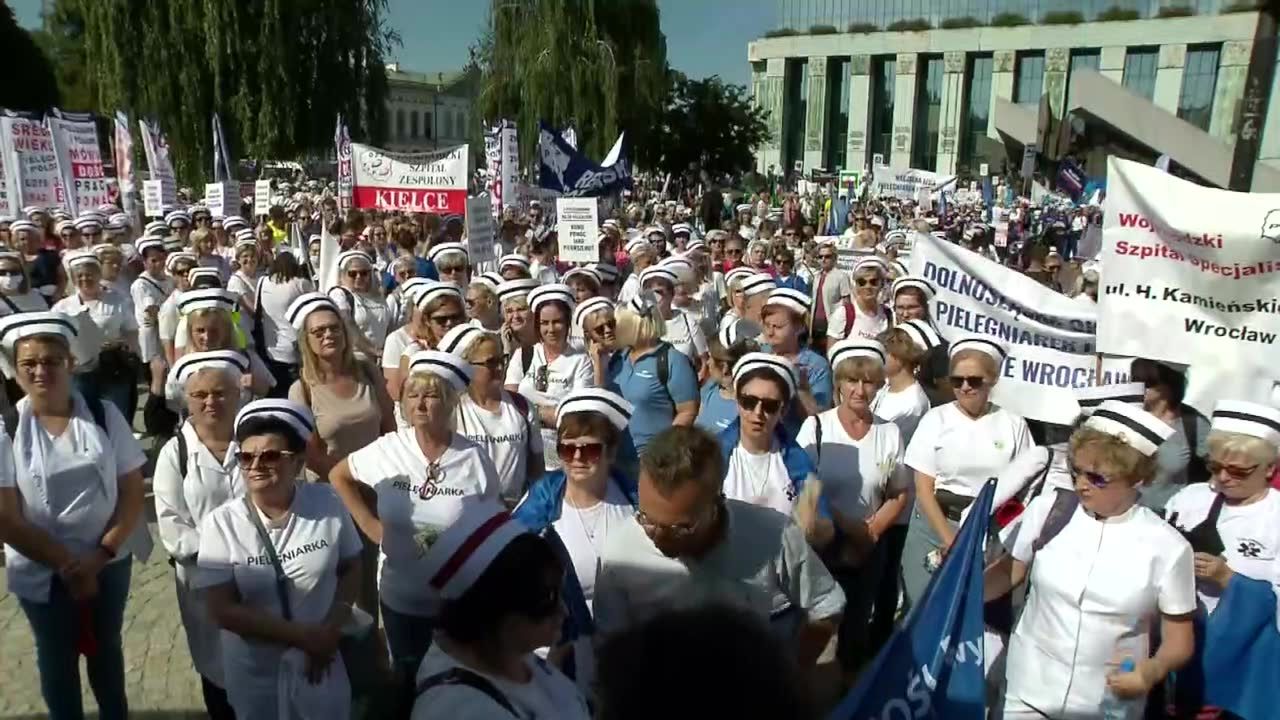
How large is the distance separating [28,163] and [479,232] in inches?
248

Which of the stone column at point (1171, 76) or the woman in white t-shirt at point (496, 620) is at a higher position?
the stone column at point (1171, 76)

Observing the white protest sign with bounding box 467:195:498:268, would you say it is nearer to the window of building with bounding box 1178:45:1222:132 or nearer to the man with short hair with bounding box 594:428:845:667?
the man with short hair with bounding box 594:428:845:667

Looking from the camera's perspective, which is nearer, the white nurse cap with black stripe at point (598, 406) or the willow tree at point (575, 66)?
the white nurse cap with black stripe at point (598, 406)

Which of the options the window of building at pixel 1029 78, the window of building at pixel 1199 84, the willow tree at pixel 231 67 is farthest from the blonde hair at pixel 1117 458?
the window of building at pixel 1029 78

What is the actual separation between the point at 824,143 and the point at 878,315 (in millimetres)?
62416

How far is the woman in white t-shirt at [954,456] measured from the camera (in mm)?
4250

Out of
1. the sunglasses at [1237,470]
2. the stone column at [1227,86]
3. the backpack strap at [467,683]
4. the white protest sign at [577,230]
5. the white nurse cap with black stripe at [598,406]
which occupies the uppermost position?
the stone column at [1227,86]

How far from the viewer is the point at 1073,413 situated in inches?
196

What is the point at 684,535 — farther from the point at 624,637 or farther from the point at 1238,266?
the point at 1238,266

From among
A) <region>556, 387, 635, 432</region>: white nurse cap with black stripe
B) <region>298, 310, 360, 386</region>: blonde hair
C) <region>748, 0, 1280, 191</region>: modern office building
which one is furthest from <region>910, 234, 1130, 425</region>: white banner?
<region>748, 0, 1280, 191</region>: modern office building

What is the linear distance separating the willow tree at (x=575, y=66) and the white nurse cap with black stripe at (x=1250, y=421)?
24.6m

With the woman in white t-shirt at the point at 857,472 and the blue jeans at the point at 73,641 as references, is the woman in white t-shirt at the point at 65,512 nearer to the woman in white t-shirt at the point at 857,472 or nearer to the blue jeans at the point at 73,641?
the blue jeans at the point at 73,641

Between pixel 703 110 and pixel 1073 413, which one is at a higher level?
pixel 703 110

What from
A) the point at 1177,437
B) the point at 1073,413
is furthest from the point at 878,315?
the point at 1177,437
